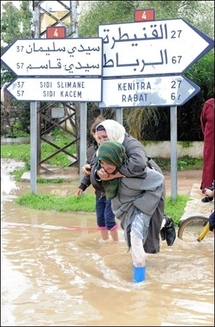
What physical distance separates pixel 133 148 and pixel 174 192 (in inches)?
147

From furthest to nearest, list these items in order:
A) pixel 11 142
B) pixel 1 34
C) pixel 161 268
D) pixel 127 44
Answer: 1. pixel 1 34
2. pixel 11 142
3. pixel 127 44
4. pixel 161 268

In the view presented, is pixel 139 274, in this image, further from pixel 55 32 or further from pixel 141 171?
pixel 55 32

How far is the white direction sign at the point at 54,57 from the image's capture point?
8.92 meters

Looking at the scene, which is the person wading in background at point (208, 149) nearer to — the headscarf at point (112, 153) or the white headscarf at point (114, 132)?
the white headscarf at point (114, 132)

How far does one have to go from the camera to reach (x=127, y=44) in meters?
8.62

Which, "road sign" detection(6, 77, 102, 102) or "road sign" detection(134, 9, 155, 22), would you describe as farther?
"road sign" detection(6, 77, 102, 102)

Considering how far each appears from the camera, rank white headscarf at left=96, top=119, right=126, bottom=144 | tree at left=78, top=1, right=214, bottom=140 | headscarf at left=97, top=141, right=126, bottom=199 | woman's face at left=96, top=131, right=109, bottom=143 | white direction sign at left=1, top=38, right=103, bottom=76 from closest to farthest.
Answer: headscarf at left=97, top=141, right=126, bottom=199 → white headscarf at left=96, top=119, right=126, bottom=144 → woman's face at left=96, top=131, right=109, bottom=143 → white direction sign at left=1, top=38, right=103, bottom=76 → tree at left=78, top=1, right=214, bottom=140

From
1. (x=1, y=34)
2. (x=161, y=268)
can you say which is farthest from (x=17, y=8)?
(x=161, y=268)

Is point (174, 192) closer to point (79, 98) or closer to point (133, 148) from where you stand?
point (79, 98)

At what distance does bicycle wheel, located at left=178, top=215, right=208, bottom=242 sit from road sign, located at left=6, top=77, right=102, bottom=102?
9.56ft

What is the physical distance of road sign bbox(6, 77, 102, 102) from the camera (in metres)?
8.98

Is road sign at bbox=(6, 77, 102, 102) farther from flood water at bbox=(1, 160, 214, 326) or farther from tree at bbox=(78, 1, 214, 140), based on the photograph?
tree at bbox=(78, 1, 214, 140)

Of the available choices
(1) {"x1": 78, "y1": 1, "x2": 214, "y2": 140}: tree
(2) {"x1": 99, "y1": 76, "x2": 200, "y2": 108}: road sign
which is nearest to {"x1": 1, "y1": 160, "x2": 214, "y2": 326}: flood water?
(2) {"x1": 99, "y1": 76, "x2": 200, "y2": 108}: road sign

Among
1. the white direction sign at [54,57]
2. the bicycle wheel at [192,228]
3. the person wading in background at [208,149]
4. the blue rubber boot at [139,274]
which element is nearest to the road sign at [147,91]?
the white direction sign at [54,57]
